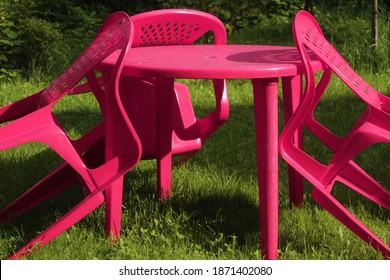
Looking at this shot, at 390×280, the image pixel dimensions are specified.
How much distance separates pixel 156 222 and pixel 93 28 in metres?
6.38

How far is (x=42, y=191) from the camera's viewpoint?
11.9 feet

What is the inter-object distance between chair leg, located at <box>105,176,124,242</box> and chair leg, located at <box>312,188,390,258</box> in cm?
83

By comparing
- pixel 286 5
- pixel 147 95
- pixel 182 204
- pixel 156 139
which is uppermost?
pixel 147 95

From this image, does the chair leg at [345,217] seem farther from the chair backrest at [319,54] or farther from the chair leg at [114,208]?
the chair leg at [114,208]

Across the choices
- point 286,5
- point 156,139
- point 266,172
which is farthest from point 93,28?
point 266,172

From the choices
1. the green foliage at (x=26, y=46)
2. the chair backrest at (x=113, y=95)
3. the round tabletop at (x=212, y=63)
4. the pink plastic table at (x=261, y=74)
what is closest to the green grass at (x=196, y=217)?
the pink plastic table at (x=261, y=74)

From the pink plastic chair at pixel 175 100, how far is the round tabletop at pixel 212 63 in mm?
141

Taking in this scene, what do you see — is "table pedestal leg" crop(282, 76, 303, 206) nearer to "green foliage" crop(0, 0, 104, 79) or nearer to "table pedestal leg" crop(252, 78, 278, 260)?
"table pedestal leg" crop(252, 78, 278, 260)

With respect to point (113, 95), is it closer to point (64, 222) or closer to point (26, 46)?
point (64, 222)

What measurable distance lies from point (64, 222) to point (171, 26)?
131 centimetres

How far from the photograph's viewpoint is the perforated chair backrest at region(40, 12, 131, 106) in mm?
2986

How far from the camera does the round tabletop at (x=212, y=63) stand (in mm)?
2844

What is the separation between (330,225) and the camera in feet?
11.2
